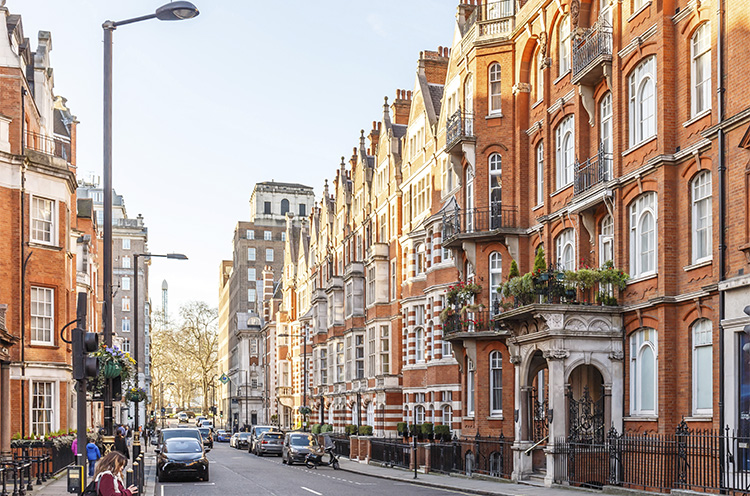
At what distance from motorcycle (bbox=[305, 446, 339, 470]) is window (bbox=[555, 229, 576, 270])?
15.9 metres

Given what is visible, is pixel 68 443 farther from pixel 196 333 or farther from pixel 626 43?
pixel 196 333

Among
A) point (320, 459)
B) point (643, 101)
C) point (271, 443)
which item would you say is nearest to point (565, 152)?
point (643, 101)

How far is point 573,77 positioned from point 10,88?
17691 mm

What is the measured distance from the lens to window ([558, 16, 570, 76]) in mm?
29750

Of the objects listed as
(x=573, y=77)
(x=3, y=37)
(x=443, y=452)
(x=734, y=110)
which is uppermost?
(x=3, y=37)

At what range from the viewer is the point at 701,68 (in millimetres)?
22625

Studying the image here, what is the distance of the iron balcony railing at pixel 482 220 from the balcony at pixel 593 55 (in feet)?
21.0

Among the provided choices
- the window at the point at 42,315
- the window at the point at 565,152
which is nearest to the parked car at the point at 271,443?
the window at the point at 42,315

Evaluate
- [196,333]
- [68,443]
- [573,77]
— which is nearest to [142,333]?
[196,333]

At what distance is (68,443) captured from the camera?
3294 cm

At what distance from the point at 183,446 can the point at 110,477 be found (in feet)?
76.8

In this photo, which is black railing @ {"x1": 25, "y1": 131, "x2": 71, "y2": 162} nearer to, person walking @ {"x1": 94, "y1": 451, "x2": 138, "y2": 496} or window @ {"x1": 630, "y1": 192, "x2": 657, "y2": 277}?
window @ {"x1": 630, "y1": 192, "x2": 657, "y2": 277}

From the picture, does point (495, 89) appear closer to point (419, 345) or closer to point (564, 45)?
point (564, 45)

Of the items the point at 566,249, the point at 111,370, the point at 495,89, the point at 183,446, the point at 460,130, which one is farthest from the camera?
the point at 460,130
